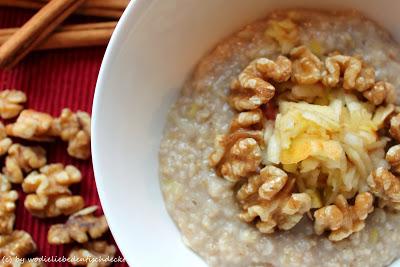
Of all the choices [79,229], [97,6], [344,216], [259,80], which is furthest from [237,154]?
[97,6]

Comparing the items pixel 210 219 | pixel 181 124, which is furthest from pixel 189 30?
pixel 210 219

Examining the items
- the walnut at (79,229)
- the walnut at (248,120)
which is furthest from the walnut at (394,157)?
the walnut at (79,229)

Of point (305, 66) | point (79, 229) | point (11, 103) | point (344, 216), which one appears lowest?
point (344, 216)

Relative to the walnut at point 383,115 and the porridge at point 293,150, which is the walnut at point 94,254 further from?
the walnut at point 383,115

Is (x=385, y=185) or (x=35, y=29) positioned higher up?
(x=35, y=29)

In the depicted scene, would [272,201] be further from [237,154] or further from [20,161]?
[20,161]

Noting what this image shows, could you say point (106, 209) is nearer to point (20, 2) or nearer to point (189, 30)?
point (189, 30)

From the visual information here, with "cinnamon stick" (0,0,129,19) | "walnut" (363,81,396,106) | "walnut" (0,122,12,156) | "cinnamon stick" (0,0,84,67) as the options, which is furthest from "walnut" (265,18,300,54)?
"walnut" (0,122,12,156)
